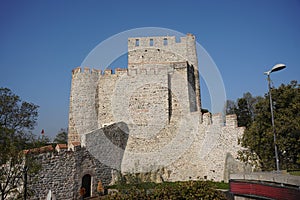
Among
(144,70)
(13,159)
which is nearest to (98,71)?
(144,70)

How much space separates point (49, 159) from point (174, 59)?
12.0 meters

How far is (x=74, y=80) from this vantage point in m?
19.6

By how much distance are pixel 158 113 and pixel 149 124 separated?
0.98m

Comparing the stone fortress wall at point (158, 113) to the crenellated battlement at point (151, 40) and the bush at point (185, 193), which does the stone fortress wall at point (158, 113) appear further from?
the bush at point (185, 193)

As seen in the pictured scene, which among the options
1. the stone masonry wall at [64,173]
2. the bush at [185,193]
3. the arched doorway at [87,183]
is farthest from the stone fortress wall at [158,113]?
the bush at [185,193]

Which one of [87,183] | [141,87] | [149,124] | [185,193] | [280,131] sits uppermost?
[141,87]

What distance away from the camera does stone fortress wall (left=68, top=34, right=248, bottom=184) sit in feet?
52.6

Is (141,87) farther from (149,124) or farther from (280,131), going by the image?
(280,131)

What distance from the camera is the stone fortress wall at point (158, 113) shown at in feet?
52.6

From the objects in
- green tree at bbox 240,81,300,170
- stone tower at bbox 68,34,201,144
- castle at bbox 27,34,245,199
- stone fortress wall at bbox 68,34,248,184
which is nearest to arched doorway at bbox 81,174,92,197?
castle at bbox 27,34,245,199

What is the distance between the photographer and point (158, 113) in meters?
17.9

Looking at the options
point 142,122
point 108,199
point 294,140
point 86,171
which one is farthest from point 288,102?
point 86,171

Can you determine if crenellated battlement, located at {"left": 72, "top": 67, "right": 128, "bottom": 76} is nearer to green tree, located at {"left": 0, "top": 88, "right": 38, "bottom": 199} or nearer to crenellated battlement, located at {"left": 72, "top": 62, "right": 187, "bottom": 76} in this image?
crenellated battlement, located at {"left": 72, "top": 62, "right": 187, "bottom": 76}

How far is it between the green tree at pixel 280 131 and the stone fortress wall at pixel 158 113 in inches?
121
